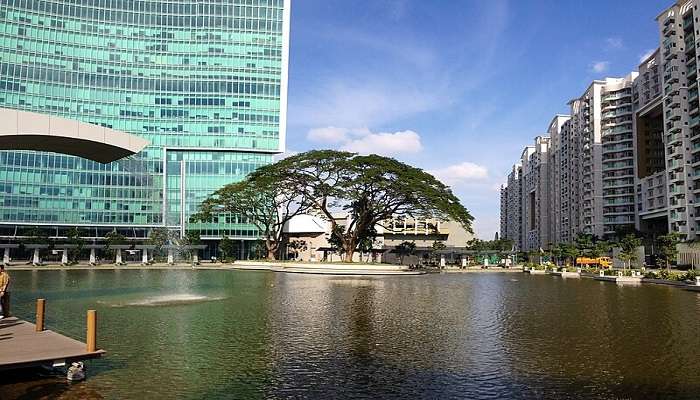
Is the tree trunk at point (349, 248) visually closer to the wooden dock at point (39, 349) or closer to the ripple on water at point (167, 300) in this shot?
the ripple on water at point (167, 300)

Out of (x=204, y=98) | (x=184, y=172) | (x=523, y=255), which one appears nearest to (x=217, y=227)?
(x=184, y=172)

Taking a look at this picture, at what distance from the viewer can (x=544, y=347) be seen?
19781 mm

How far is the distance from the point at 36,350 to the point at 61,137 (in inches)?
290

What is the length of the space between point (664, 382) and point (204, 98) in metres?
116

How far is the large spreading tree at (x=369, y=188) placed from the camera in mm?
72938

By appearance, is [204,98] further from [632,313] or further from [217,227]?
[632,313]

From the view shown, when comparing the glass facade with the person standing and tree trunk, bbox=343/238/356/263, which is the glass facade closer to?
tree trunk, bbox=343/238/356/263

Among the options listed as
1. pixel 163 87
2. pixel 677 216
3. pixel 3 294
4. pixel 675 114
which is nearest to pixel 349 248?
pixel 3 294

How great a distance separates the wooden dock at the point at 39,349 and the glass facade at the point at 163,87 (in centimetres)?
10079

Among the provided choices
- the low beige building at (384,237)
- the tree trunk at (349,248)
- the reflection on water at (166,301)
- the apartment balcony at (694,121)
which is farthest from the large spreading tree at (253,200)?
the apartment balcony at (694,121)

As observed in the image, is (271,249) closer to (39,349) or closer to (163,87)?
(163,87)

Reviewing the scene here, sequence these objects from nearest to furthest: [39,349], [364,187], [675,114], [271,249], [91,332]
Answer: [91,332] < [39,349] < [364,187] < [271,249] < [675,114]

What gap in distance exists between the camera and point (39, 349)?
15.1 metres

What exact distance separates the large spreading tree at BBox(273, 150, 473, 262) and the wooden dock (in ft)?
185
